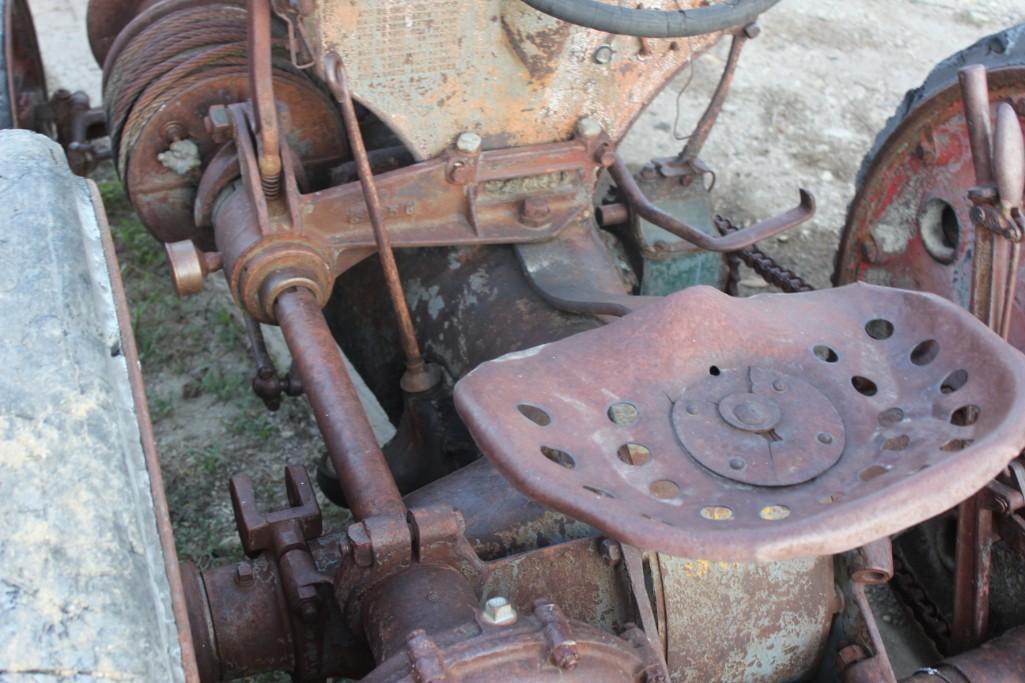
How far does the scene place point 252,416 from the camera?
3.27 m

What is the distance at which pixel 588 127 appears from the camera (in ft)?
8.09

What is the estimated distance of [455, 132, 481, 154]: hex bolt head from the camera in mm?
2369

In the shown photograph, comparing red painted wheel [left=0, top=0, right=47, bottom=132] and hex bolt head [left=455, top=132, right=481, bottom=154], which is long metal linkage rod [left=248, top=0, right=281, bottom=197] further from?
red painted wheel [left=0, top=0, right=47, bottom=132]

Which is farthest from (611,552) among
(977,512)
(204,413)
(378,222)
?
(204,413)

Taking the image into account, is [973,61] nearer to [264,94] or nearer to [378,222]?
[378,222]

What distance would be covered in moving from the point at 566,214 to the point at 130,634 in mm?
1505

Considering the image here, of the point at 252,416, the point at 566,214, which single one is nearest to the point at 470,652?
the point at 566,214

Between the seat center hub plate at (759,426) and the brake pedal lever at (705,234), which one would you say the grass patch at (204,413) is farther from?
the seat center hub plate at (759,426)

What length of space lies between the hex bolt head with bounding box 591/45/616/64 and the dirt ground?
0.47 m

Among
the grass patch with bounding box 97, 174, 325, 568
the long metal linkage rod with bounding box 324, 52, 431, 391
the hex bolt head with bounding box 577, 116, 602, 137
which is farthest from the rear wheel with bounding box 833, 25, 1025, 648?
the grass patch with bounding box 97, 174, 325, 568

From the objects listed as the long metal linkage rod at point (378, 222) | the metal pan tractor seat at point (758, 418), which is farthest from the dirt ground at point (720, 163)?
the metal pan tractor seat at point (758, 418)

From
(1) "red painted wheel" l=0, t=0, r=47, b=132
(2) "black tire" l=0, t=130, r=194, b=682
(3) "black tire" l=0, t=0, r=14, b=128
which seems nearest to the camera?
(2) "black tire" l=0, t=130, r=194, b=682

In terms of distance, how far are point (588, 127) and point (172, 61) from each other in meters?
0.99

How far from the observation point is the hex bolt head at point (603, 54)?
238 centimetres
